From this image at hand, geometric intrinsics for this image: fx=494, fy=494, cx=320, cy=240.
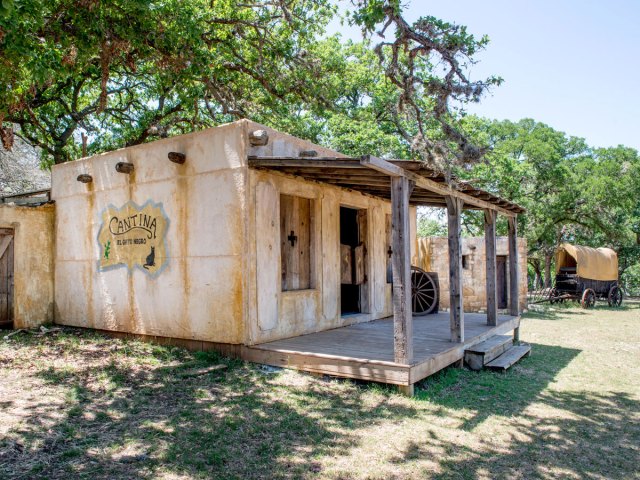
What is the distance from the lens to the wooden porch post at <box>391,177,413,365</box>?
18.3ft

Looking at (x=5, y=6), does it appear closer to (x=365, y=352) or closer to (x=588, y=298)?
(x=365, y=352)

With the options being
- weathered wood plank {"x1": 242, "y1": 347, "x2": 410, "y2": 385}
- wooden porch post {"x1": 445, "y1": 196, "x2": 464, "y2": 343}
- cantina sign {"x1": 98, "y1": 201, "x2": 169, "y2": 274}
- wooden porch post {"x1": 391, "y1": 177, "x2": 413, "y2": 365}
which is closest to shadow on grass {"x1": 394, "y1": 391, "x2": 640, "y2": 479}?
weathered wood plank {"x1": 242, "y1": 347, "x2": 410, "y2": 385}

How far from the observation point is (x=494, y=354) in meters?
7.66

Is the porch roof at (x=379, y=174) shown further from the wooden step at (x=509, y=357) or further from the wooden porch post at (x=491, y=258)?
the wooden step at (x=509, y=357)

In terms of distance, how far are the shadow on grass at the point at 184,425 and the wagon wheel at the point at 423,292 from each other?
5313 millimetres

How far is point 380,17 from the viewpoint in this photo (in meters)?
5.75

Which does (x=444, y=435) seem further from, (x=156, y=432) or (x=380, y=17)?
(x=380, y=17)

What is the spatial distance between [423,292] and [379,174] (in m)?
5.44

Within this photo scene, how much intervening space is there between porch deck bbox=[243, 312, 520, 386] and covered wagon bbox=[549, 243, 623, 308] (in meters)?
10.9

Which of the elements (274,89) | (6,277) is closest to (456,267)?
(274,89)

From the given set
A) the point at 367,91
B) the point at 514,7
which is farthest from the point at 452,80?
the point at 367,91

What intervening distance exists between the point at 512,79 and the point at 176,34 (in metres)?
5.14

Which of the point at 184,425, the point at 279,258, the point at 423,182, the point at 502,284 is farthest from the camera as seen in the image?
the point at 502,284

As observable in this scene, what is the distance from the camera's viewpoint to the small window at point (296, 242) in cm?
787
